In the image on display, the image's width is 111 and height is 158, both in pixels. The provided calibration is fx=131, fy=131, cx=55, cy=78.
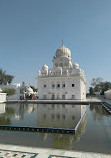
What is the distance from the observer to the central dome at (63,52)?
34.5 m

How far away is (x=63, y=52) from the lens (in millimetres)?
34438

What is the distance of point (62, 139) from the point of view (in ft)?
17.6

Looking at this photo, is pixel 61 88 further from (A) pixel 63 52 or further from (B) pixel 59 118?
(B) pixel 59 118

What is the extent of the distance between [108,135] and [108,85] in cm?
5083

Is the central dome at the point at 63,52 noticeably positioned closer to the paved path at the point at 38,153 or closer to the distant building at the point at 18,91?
the distant building at the point at 18,91

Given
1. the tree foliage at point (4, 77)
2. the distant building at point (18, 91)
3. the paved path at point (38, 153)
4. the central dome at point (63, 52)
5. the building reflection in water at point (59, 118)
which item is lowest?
the building reflection in water at point (59, 118)

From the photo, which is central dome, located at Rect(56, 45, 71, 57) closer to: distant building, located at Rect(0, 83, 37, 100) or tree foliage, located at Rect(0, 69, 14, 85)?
distant building, located at Rect(0, 83, 37, 100)

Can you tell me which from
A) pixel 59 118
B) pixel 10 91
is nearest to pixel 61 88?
pixel 10 91

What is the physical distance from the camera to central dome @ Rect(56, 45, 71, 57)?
3445 centimetres

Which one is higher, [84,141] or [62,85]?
[62,85]

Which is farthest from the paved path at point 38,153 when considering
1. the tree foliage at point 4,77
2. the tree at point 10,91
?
the tree foliage at point 4,77

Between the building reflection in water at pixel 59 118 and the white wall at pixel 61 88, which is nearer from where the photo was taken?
the building reflection in water at pixel 59 118

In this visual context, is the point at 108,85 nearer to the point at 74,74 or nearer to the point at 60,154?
the point at 74,74

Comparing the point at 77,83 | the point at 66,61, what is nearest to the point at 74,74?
the point at 77,83
